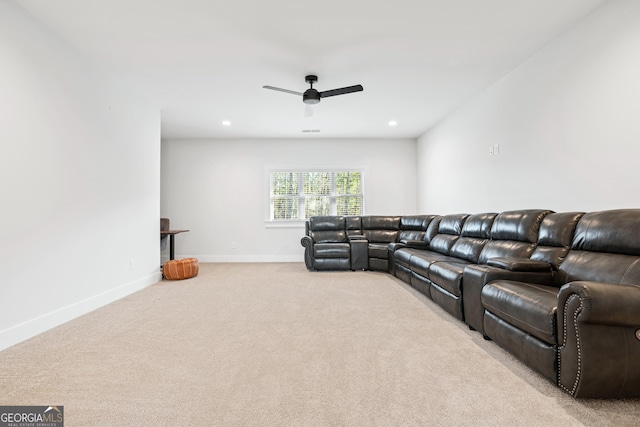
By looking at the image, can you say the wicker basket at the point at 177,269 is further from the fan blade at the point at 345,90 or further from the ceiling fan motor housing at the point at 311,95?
the fan blade at the point at 345,90

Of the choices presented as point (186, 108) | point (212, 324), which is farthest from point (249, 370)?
point (186, 108)

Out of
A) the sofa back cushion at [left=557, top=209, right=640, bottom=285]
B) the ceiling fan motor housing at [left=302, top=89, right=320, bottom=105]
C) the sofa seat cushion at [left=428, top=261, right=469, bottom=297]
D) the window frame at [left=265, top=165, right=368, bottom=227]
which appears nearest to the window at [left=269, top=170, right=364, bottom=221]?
the window frame at [left=265, top=165, right=368, bottom=227]

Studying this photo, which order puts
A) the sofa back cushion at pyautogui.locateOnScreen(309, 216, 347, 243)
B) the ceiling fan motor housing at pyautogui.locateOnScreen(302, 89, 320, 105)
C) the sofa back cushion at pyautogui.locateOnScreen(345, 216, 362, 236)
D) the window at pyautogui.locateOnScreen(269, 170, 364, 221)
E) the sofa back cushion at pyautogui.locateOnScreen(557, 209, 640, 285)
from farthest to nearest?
the window at pyautogui.locateOnScreen(269, 170, 364, 221) < the sofa back cushion at pyautogui.locateOnScreen(345, 216, 362, 236) < the sofa back cushion at pyautogui.locateOnScreen(309, 216, 347, 243) < the ceiling fan motor housing at pyautogui.locateOnScreen(302, 89, 320, 105) < the sofa back cushion at pyautogui.locateOnScreen(557, 209, 640, 285)

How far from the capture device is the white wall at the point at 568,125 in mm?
2588

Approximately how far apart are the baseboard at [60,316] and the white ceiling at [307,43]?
2.64 m

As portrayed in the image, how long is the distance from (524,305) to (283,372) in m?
1.54

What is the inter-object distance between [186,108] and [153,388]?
4545 mm

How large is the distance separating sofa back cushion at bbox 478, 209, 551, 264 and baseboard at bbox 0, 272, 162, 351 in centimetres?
421

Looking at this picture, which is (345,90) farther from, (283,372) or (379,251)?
(283,372)

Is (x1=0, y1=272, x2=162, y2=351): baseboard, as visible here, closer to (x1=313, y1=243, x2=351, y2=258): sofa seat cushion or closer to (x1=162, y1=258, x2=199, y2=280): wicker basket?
(x1=162, y1=258, x2=199, y2=280): wicker basket

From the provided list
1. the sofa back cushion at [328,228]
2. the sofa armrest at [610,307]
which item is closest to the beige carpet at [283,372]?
the sofa armrest at [610,307]

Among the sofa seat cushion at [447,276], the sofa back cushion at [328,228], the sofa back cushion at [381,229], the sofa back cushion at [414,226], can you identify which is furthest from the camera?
the sofa back cushion at [328,228]

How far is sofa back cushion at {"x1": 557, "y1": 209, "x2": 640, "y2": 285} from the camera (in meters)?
2.01

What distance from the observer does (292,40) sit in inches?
128
